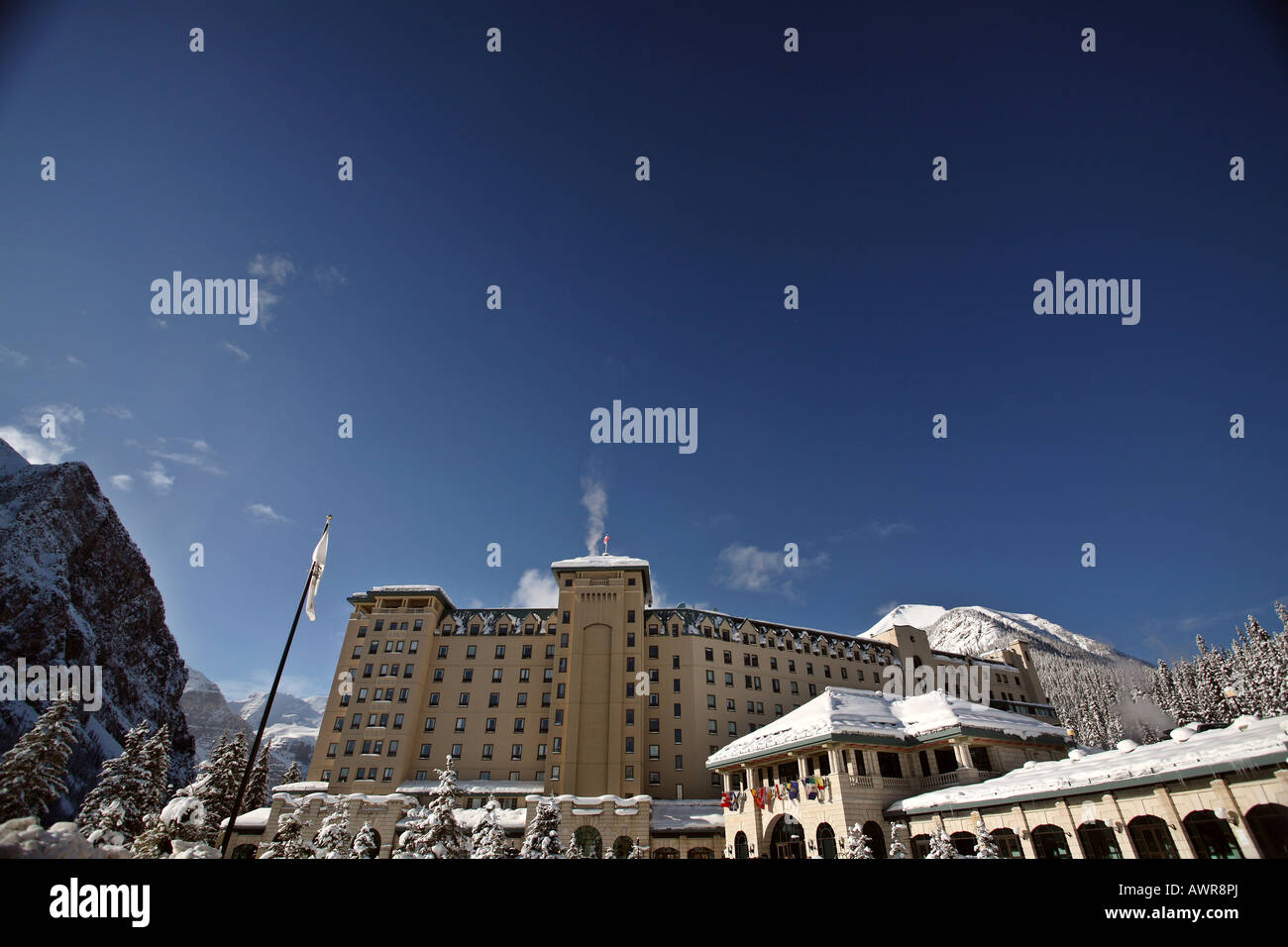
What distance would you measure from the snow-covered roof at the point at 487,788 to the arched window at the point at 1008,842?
138 feet

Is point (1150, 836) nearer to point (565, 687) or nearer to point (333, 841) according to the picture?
point (333, 841)

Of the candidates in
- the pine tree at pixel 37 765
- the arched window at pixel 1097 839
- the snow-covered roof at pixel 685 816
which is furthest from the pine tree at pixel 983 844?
the pine tree at pixel 37 765

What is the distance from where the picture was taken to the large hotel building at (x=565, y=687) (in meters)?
58.7

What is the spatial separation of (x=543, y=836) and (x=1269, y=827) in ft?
102

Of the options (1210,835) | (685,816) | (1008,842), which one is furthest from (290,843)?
(1210,835)

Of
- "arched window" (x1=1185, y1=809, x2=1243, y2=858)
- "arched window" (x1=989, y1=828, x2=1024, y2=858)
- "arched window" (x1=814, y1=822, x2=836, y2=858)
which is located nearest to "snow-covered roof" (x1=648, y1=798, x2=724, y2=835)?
"arched window" (x1=814, y1=822, x2=836, y2=858)

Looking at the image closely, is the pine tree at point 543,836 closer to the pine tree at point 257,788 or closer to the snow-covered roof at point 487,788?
the snow-covered roof at point 487,788

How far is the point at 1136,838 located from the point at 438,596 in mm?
65132

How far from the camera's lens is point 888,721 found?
116ft

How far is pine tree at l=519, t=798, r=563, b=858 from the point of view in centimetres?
3094

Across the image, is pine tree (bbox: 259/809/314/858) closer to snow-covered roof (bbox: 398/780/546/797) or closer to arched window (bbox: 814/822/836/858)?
snow-covered roof (bbox: 398/780/546/797)
